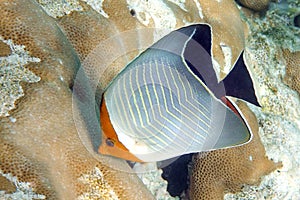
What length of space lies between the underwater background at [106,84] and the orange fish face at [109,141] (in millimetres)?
193

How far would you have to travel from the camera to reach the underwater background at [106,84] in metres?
1.72

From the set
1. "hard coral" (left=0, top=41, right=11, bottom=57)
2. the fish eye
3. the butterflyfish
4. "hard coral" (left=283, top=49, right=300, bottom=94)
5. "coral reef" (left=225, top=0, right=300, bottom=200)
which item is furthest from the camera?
"hard coral" (left=283, top=49, right=300, bottom=94)

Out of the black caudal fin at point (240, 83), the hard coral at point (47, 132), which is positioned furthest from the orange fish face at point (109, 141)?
the black caudal fin at point (240, 83)

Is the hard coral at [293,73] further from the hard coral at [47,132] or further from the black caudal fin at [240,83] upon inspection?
the hard coral at [47,132]

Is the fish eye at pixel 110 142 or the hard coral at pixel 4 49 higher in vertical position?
the hard coral at pixel 4 49

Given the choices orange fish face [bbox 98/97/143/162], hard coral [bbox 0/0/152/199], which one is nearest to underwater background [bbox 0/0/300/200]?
hard coral [bbox 0/0/152/199]

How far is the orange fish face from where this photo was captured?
1.57 m

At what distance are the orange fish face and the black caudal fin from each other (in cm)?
65

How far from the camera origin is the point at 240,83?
1.91 m

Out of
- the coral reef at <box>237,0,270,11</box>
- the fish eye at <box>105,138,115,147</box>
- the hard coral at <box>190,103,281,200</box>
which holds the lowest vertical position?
the hard coral at <box>190,103,281,200</box>

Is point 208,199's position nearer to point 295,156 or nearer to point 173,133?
point 295,156

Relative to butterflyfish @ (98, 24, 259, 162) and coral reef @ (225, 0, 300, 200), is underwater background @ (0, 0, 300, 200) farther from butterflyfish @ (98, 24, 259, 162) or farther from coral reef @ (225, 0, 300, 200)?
butterflyfish @ (98, 24, 259, 162)

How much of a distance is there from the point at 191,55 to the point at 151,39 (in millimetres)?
981

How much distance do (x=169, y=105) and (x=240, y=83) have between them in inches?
21.5
